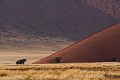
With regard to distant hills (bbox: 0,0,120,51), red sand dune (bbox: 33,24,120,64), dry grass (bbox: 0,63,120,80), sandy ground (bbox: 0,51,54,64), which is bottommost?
dry grass (bbox: 0,63,120,80)

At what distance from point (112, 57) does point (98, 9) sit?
132 meters

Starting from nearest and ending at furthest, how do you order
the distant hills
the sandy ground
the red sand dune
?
the red sand dune
the sandy ground
the distant hills

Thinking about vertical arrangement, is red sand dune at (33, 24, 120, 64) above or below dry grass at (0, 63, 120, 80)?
above

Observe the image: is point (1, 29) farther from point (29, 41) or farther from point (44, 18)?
point (44, 18)

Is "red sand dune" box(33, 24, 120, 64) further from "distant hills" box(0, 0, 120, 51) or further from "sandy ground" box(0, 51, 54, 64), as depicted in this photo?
"distant hills" box(0, 0, 120, 51)

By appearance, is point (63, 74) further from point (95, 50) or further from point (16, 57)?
point (16, 57)

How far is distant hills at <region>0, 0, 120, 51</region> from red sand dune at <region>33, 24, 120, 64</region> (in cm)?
6033

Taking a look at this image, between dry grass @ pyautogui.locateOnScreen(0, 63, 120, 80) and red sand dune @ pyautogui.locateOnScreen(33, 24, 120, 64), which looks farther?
red sand dune @ pyautogui.locateOnScreen(33, 24, 120, 64)

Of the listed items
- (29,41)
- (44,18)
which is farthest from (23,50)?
(44,18)

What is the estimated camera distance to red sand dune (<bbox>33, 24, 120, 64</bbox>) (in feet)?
201

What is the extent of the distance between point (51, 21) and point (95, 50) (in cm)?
10339

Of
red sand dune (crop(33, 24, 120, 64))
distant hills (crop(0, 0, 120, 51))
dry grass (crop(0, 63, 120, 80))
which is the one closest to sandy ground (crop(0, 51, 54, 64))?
distant hills (crop(0, 0, 120, 51))

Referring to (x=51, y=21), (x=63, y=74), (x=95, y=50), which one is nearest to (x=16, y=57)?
(x=95, y=50)

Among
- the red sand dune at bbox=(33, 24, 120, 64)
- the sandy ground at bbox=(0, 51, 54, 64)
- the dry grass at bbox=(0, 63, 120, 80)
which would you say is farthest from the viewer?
the sandy ground at bbox=(0, 51, 54, 64)
